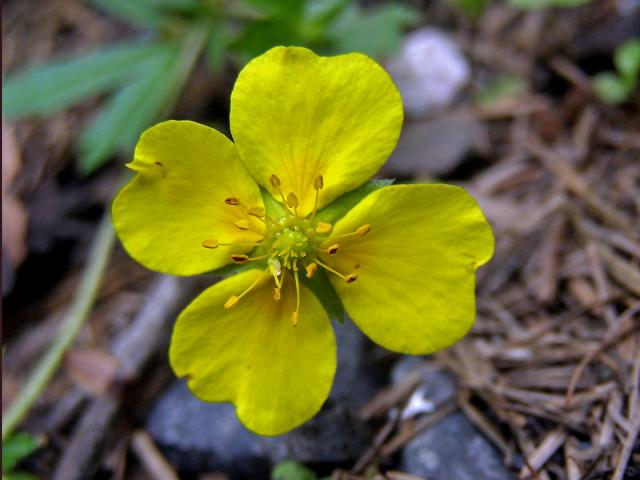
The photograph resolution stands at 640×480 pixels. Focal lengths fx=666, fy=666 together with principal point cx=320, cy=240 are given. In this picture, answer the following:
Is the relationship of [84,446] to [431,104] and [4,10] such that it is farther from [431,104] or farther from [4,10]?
[4,10]

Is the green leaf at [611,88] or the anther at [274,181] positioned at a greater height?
the anther at [274,181]

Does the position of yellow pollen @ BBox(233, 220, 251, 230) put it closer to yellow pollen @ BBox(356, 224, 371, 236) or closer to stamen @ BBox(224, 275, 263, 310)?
stamen @ BBox(224, 275, 263, 310)

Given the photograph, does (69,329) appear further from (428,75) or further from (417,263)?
(428,75)

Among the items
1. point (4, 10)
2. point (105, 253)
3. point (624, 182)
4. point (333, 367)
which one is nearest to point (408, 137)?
point (624, 182)

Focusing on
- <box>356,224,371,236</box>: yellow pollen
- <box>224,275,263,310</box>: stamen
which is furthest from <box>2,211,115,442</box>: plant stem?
<box>356,224,371,236</box>: yellow pollen

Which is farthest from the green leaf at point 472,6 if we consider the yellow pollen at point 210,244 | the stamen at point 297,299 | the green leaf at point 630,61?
the yellow pollen at point 210,244

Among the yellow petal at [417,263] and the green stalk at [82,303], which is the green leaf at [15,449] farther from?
the yellow petal at [417,263]
